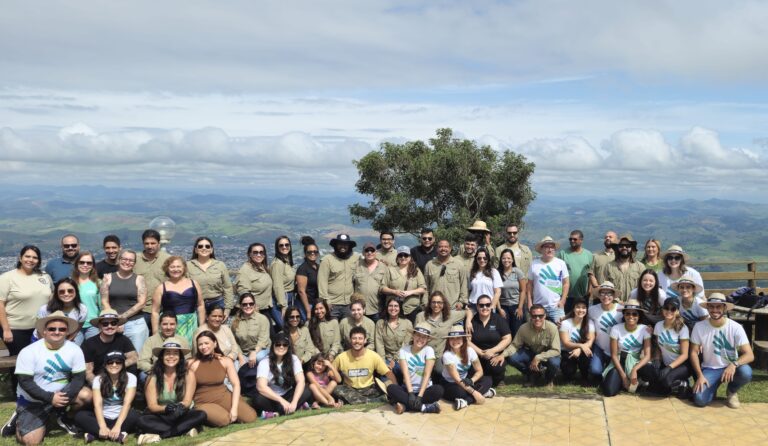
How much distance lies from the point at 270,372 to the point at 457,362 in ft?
7.13

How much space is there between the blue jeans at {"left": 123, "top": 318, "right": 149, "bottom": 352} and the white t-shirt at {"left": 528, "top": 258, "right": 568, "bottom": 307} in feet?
16.4

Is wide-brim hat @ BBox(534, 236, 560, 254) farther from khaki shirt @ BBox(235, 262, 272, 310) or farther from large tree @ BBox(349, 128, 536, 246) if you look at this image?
large tree @ BBox(349, 128, 536, 246)

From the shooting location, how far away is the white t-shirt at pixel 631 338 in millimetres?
7156

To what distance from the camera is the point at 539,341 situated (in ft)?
24.7

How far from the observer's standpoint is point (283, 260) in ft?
26.7

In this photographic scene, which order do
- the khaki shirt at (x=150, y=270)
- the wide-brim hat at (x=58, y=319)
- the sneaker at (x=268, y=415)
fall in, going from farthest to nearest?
the khaki shirt at (x=150, y=270), the sneaker at (x=268, y=415), the wide-brim hat at (x=58, y=319)

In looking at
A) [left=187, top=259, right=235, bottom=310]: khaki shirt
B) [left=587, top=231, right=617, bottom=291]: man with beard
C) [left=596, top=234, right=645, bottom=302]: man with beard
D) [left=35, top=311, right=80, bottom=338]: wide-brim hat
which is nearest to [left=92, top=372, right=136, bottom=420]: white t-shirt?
[left=35, top=311, right=80, bottom=338]: wide-brim hat

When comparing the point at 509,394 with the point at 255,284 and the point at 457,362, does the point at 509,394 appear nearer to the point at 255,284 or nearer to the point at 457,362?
the point at 457,362

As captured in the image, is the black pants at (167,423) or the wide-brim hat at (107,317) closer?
the black pants at (167,423)

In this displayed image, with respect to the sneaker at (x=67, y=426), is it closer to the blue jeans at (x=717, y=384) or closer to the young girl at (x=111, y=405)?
the young girl at (x=111, y=405)

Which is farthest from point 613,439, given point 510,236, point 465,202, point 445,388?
point 465,202

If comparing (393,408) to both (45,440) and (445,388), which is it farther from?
(45,440)

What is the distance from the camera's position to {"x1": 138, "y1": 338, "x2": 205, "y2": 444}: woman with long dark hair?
6.13 m

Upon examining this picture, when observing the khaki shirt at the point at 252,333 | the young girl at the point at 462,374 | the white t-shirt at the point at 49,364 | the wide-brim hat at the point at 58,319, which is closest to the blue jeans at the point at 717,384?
the young girl at the point at 462,374
